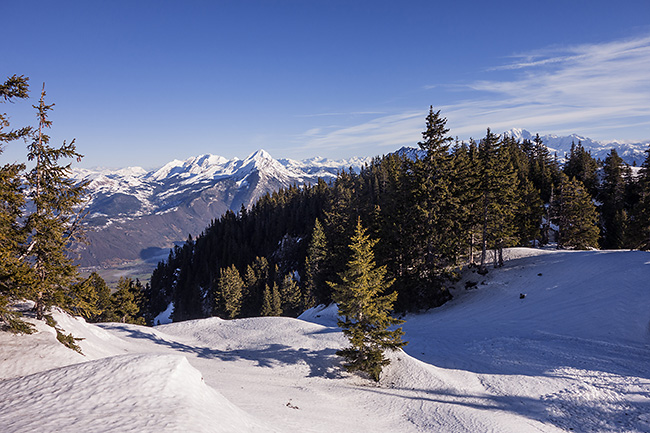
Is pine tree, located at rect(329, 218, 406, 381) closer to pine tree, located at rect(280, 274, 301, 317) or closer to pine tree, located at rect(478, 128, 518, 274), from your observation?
pine tree, located at rect(478, 128, 518, 274)

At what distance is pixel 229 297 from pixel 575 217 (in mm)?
59429

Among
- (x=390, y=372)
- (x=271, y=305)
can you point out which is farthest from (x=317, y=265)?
(x=390, y=372)

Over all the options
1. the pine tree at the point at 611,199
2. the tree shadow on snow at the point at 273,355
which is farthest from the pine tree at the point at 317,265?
the pine tree at the point at 611,199

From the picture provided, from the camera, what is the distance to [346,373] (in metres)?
16.9

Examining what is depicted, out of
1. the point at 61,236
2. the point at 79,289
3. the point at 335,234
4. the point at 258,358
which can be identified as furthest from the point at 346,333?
the point at 335,234

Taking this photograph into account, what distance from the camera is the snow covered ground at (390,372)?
821 cm

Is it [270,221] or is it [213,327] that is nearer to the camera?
[213,327]

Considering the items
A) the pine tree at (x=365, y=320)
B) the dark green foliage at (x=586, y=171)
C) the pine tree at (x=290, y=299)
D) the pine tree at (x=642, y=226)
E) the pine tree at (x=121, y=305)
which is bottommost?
the pine tree at (x=290, y=299)

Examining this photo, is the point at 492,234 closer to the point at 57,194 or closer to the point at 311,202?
the point at 57,194

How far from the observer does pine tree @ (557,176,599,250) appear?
131 feet

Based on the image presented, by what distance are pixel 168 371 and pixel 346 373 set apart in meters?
10.5

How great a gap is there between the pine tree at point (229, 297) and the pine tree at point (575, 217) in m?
56.6

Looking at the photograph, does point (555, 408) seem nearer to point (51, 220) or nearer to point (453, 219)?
point (453, 219)

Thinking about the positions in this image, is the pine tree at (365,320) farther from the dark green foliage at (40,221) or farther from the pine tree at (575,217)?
the pine tree at (575,217)
